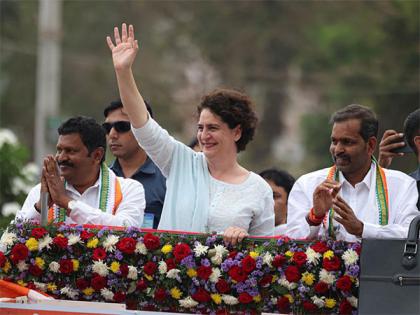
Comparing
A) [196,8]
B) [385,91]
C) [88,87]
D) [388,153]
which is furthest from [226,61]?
[388,153]

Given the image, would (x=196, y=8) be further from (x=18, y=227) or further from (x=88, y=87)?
(x=18, y=227)

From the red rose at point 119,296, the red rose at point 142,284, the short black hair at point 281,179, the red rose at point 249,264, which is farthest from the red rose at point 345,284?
the short black hair at point 281,179

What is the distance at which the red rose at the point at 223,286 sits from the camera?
21.5 ft

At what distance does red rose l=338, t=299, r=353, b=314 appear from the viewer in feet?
21.0

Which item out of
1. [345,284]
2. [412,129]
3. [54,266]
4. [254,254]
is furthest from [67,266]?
[412,129]

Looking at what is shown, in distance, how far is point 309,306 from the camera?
6473 mm

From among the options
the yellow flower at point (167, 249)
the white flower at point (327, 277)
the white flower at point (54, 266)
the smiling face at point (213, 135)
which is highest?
the smiling face at point (213, 135)

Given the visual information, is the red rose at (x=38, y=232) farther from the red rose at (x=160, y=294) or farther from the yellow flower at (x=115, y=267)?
the red rose at (x=160, y=294)

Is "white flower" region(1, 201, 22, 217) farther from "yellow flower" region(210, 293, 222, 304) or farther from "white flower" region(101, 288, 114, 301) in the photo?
"yellow flower" region(210, 293, 222, 304)

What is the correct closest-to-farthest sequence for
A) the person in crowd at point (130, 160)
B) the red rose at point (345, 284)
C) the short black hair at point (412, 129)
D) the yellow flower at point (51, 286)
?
the red rose at point (345, 284) → the yellow flower at point (51, 286) → the short black hair at point (412, 129) → the person in crowd at point (130, 160)

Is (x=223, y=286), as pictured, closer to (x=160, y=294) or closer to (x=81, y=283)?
(x=160, y=294)

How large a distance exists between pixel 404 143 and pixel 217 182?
1.52 meters

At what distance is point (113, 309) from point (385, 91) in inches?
880

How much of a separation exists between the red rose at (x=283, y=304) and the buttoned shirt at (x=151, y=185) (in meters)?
1.76
